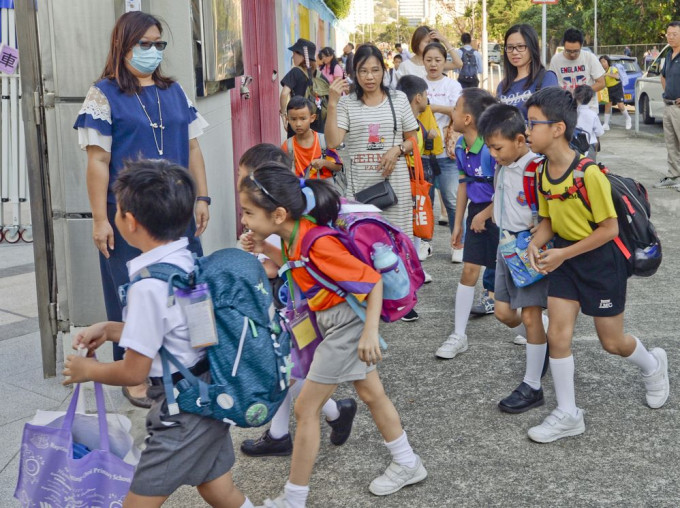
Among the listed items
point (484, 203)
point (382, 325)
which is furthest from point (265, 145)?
point (382, 325)

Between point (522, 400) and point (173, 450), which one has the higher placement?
point (173, 450)

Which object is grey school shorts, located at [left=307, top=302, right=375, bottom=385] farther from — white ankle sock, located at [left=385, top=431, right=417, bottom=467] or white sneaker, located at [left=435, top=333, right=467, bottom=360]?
white sneaker, located at [left=435, top=333, right=467, bottom=360]

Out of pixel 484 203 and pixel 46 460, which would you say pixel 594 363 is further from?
→ pixel 46 460

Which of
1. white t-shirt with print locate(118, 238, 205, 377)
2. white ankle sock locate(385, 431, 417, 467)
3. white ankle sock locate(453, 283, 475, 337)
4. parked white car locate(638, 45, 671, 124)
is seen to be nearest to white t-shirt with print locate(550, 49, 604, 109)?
white ankle sock locate(453, 283, 475, 337)

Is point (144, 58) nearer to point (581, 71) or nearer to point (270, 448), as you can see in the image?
point (270, 448)

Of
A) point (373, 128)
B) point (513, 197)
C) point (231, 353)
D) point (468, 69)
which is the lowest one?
point (231, 353)

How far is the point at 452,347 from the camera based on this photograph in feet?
17.5

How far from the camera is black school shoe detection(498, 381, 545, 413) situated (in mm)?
4453

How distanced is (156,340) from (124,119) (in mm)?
1995

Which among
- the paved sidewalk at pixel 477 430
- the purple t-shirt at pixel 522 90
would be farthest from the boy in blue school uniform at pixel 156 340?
the purple t-shirt at pixel 522 90

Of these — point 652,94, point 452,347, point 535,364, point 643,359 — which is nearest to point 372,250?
point 535,364

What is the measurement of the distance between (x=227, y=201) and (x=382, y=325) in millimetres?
2557

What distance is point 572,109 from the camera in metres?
4.04

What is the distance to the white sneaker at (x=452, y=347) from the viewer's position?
5293 millimetres
